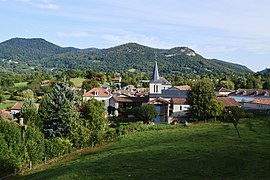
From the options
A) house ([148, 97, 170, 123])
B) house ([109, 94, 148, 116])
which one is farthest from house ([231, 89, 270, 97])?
house ([148, 97, 170, 123])

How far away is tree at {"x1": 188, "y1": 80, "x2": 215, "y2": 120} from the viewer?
54344 mm

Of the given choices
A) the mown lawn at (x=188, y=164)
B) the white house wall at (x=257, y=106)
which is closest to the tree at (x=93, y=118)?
the mown lawn at (x=188, y=164)

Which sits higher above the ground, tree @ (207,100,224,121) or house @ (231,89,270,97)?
house @ (231,89,270,97)

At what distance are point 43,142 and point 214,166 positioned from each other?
56.9 ft

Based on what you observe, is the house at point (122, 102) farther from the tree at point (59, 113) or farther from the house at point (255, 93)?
the house at point (255, 93)

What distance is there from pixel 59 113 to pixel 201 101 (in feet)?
81.1

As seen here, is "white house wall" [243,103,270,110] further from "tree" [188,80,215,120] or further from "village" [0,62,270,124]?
"tree" [188,80,215,120]

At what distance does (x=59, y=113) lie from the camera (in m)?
40.8

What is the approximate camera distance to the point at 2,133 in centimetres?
2977

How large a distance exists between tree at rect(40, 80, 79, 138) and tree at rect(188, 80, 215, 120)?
69.5 ft

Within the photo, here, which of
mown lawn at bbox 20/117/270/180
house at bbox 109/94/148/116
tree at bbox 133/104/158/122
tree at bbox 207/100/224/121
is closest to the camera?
mown lawn at bbox 20/117/270/180

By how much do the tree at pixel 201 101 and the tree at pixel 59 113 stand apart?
2119cm

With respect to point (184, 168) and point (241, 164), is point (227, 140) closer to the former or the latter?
point (241, 164)

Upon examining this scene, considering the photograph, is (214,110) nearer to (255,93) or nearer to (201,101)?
A: (201,101)
